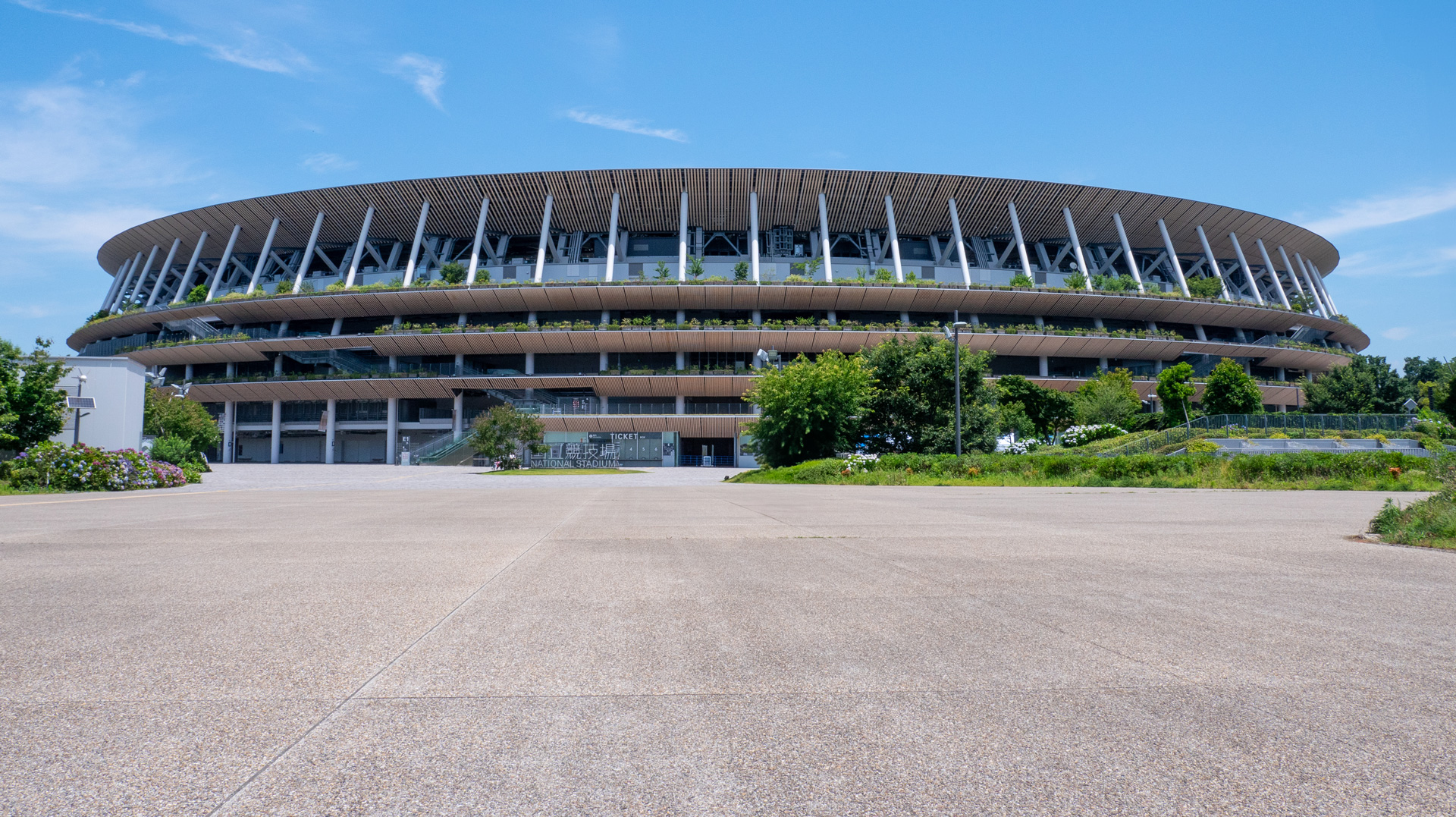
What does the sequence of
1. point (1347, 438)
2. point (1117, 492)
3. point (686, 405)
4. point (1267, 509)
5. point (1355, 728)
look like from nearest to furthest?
point (1355, 728), point (1267, 509), point (1117, 492), point (1347, 438), point (686, 405)

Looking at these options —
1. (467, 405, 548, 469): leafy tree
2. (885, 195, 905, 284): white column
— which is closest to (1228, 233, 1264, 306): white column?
(885, 195, 905, 284): white column

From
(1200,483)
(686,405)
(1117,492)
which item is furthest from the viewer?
(686,405)

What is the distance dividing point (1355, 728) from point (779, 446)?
3220 centimetres

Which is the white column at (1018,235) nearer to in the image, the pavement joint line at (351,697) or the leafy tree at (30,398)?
the leafy tree at (30,398)

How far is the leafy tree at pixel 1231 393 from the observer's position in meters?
47.7

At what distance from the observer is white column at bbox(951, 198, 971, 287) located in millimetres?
58312

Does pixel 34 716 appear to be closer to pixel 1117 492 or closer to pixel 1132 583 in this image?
pixel 1132 583

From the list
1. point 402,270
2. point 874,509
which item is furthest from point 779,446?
point 402,270

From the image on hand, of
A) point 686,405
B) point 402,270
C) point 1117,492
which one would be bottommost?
point 1117,492

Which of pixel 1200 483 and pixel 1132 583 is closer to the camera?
pixel 1132 583

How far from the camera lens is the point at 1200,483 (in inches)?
934

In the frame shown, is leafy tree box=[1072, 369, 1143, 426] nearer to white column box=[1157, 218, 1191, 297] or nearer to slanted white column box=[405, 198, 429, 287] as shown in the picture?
white column box=[1157, 218, 1191, 297]

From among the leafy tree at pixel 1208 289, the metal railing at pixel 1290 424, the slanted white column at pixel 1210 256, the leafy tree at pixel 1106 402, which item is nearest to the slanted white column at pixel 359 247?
the leafy tree at pixel 1106 402

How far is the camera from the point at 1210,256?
2534 inches
